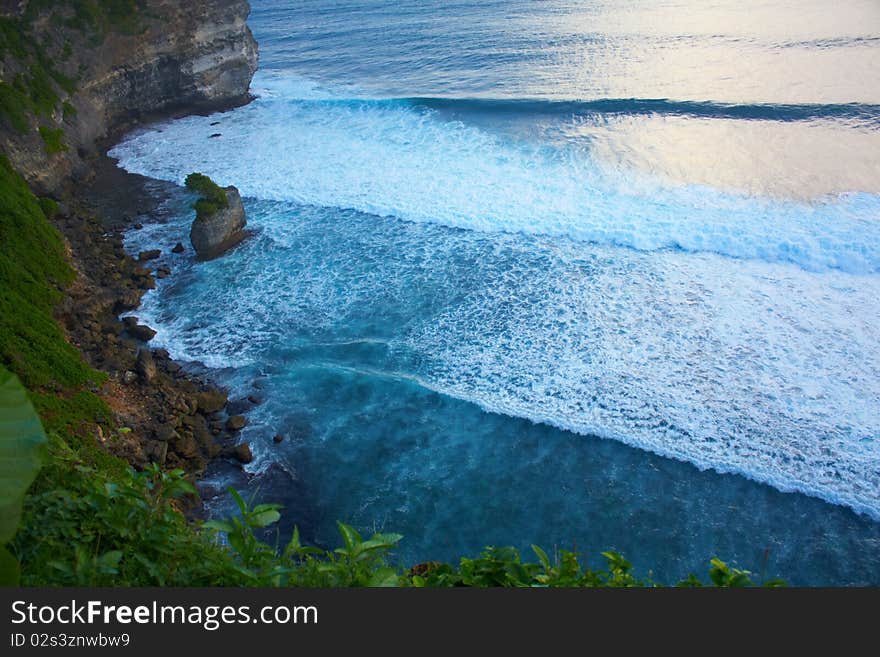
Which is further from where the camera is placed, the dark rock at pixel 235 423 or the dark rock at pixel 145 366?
the dark rock at pixel 145 366

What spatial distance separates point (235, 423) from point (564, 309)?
6917 mm

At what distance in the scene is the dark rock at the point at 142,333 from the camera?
13266 mm

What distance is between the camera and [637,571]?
29.1 feet

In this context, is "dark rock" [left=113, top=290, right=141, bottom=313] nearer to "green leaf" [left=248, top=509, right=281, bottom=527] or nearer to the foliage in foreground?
the foliage in foreground

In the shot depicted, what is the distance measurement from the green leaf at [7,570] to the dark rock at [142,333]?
11.6 m

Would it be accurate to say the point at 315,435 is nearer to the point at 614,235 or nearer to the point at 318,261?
the point at 318,261

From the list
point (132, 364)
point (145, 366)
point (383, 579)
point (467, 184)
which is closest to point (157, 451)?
point (145, 366)

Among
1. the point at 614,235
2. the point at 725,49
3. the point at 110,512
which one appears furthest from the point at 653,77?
the point at 110,512

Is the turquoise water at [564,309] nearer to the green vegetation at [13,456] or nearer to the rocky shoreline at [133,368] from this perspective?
the rocky shoreline at [133,368]

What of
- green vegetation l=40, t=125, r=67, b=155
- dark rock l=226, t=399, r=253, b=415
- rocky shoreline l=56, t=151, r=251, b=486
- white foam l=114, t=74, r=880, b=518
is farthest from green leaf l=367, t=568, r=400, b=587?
green vegetation l=40, t=125, r=67, b=155

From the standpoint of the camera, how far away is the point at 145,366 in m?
11.8

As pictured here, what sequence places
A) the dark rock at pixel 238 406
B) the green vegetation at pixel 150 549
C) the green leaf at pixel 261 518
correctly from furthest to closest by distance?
the dark rock at pixel 238 406, the green leaf at pixel 261 518, the green vegetation at pixel 150 549

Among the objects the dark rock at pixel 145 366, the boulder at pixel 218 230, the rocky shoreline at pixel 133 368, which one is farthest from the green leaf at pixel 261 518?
the boulder at pixel 218 230

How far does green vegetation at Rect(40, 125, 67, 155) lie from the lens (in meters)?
18.9
